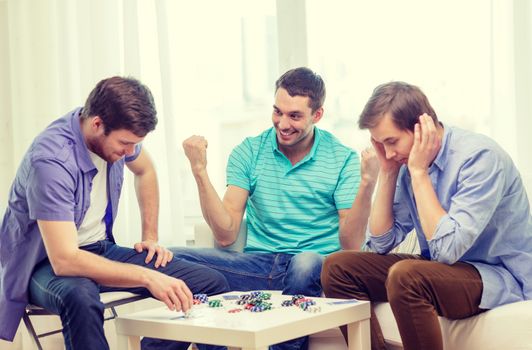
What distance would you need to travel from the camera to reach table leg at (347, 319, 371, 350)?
254 cm

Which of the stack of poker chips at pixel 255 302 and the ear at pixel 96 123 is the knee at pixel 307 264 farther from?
the ear at pixel 96 123

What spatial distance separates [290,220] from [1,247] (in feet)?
3.43

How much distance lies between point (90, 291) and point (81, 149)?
1.56 feet

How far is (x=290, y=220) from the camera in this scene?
322cm

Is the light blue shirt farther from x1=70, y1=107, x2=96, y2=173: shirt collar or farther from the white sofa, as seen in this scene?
x1=70, y1=107, x2=96, y2=173: shirt collar

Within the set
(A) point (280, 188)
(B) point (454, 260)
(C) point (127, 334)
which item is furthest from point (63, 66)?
(B) point (454, 260)

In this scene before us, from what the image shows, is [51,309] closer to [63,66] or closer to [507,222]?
[507,222]

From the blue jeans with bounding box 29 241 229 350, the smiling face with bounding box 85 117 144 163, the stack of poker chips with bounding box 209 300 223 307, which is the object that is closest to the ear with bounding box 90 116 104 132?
the smiling face with bounding box 85 117 144 163

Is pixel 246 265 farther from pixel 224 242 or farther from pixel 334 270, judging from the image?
pixel 334 270

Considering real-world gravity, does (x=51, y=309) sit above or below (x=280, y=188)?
below

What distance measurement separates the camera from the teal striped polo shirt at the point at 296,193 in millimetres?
3207

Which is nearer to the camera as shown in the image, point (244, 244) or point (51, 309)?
point (51, 309)

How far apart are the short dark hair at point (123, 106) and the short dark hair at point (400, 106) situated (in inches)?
26.8

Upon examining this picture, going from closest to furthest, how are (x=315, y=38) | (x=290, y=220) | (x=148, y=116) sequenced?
(x=148, y=116), (x=290, y=220), (x=315, y=38)
